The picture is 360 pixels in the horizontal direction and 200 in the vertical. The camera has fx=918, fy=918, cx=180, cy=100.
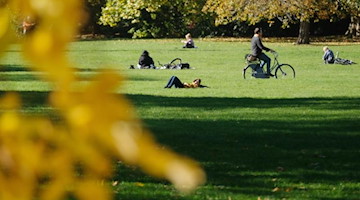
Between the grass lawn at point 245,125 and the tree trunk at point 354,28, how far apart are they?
23.7 m

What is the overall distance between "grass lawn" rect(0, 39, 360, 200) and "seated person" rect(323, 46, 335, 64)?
302 cm

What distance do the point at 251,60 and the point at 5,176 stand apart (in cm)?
2708

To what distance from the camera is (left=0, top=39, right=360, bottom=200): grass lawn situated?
7883 millimetres

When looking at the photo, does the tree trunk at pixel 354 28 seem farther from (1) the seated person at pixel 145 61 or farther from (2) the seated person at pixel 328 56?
(1) the seated person at pixel 145 61

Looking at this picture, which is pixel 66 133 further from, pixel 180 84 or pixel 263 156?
pixel 180 84

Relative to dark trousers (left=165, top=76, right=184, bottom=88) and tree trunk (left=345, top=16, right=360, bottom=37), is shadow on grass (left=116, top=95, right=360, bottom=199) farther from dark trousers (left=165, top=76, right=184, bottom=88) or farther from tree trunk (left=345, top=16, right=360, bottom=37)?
tree trunk (left=345, top=16, right=360, bottom=37)

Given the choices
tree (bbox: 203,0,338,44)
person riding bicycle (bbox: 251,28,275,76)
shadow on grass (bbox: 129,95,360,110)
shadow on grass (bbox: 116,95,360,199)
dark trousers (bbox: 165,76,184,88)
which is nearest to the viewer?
shadow on grass (bbox: 116,95,360,199)

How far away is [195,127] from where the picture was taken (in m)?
14.0

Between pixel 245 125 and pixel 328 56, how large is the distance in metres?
19.6

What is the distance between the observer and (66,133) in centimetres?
106

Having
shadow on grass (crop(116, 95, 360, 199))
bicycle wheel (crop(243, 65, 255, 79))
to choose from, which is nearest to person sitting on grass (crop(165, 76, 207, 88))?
bicycle wheel (crop(243, 65, 255, 79))

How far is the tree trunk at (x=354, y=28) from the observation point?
53.1 meters

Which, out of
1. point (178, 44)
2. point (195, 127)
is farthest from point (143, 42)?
point (195, 127)

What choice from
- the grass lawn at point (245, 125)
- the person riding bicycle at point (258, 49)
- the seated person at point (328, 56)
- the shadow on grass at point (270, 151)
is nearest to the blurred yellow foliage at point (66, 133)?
the grass lawn at point (245, 125)
